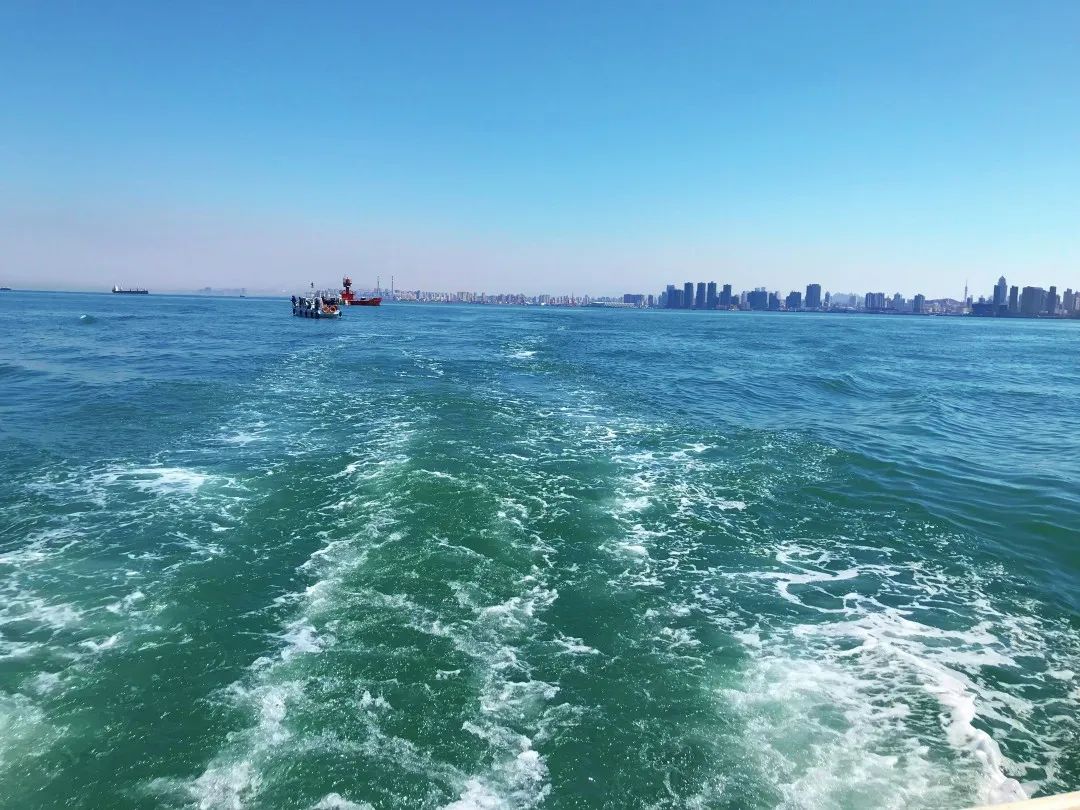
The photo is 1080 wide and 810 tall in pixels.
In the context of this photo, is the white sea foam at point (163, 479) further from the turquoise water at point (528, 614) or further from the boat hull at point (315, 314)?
the boat hull at point (315, 314)

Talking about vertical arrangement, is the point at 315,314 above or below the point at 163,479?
above

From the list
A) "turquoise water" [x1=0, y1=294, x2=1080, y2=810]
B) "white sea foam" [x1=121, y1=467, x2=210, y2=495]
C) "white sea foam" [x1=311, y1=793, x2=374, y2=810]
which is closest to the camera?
"white sea foam" [x1=311, y1=793, x2=374, y2=810]

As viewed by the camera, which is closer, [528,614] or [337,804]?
[337,804]

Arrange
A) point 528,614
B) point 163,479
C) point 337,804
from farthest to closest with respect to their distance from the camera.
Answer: point 163,479, point 528,614, point 337,804

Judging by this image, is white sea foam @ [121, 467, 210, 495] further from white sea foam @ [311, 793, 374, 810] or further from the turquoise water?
white sea foam @ [311, 793, 374, 810]

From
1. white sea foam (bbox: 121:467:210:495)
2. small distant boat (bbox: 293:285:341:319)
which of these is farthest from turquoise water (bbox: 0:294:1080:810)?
small distant boat (bbox: 293:285:341:319)

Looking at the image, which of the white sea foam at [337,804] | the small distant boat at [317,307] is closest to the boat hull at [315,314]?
the small distant boat at [317,307]

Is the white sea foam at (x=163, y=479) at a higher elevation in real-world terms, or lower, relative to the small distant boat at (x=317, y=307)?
lower

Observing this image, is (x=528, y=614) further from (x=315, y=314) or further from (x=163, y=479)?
(x=315, y=314)

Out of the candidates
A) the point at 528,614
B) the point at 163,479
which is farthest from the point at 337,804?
the point at 163,479
